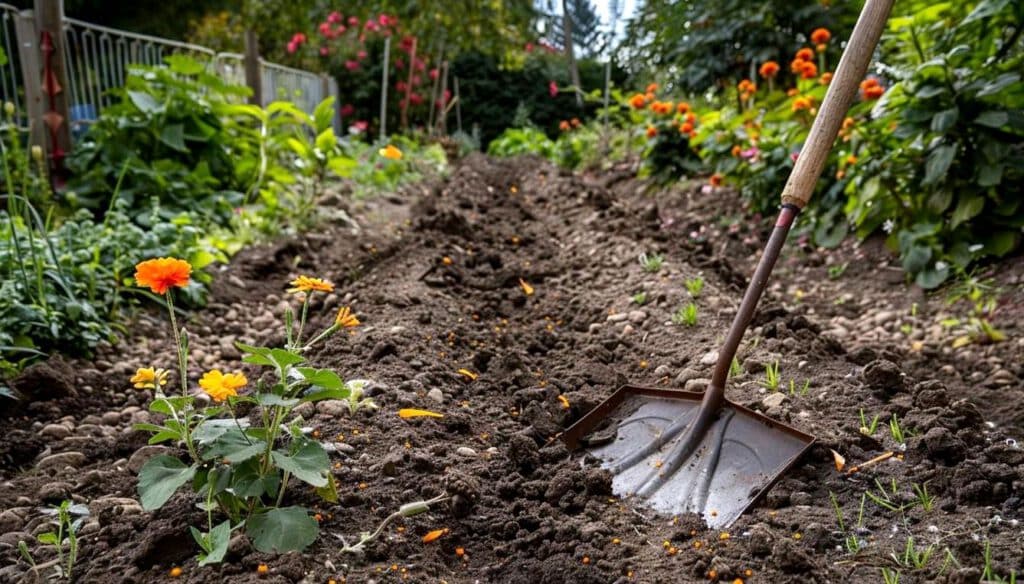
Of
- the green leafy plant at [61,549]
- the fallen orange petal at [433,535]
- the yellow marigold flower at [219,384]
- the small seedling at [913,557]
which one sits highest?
the yellow marigold flower at [219,384]

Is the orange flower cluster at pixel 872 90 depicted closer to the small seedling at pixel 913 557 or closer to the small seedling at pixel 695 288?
the small seedling at pixel 695 288

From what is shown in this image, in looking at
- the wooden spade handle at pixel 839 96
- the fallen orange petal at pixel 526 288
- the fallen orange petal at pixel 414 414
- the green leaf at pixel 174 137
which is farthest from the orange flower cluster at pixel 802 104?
the green leaf at pixel 174 137

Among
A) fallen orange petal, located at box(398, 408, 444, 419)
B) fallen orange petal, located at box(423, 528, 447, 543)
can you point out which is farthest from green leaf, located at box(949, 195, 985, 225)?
fallen orange petal, located at box(423, 528, 447, 543)

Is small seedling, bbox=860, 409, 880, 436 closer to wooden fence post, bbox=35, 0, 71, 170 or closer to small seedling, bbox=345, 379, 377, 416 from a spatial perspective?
small seedling, bbox=345, 379, 377, 416

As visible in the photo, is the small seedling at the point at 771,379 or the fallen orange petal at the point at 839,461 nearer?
the fallen orange petal at the point at 839,461

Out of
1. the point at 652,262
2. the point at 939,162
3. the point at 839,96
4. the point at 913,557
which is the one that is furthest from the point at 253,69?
the point at 913,557

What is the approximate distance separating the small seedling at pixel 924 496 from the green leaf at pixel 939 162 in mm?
2160

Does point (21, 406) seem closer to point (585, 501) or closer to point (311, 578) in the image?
point (311, 578)

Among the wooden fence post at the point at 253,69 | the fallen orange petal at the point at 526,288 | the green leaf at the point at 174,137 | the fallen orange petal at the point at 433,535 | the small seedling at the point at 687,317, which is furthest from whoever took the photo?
the wooden fence post at the point at 253,69

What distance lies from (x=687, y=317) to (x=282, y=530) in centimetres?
181

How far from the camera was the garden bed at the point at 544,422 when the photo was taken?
5.07ft

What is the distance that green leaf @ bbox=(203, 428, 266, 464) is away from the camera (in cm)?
140

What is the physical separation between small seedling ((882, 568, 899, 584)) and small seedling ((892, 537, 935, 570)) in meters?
0.03

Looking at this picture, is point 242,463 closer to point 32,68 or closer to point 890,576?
point 890,576
